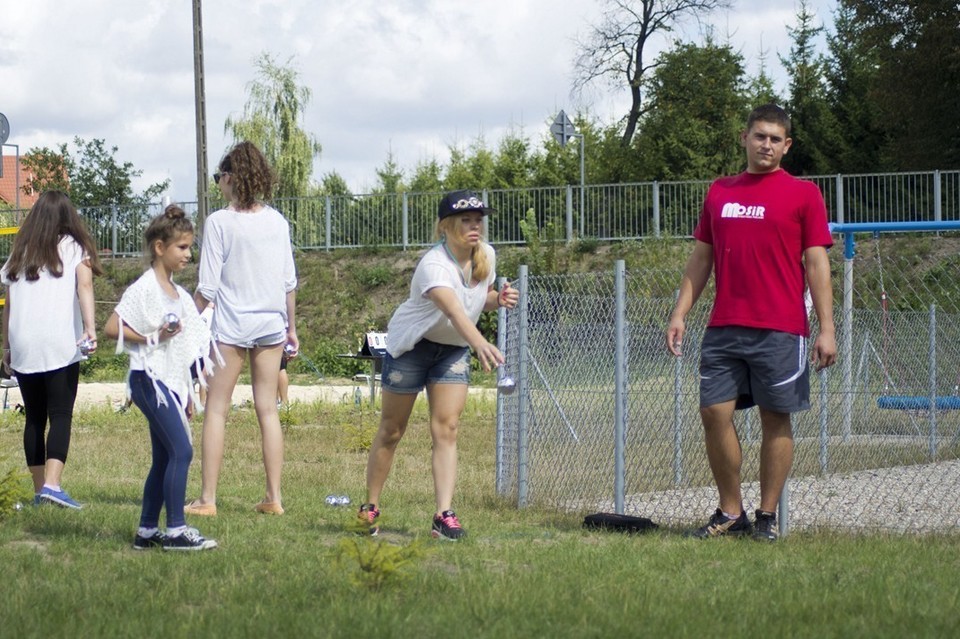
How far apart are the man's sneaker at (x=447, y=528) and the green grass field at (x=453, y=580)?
101 millimetres

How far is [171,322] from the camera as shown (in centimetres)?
572

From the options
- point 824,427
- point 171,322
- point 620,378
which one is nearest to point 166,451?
point 171,322

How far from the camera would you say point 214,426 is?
693 centimetres

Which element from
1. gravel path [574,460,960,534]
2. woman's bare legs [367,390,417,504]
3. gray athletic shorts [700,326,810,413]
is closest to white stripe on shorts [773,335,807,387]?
gray athletic shorts [700,326,810,413]

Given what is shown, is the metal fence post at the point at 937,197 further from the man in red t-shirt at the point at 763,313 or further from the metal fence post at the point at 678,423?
the man in red t-shirt at the point at 763,313

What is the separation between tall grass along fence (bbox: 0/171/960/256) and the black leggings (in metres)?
21.2

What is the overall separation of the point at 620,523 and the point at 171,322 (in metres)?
2.36

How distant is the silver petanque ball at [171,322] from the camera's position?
571cm

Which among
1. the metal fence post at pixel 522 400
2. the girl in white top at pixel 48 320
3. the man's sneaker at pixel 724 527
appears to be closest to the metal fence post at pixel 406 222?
the metal fence post at pixel 522 400

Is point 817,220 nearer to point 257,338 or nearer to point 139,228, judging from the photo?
point 257,338

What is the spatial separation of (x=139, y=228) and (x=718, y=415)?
3229 centimetres

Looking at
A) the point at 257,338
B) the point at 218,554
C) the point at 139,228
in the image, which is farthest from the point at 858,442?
the point at 139,228

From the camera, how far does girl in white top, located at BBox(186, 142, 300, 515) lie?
6.86 meters

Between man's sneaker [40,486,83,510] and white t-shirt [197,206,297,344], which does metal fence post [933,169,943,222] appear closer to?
white t-shirt [197,206,297,344]
